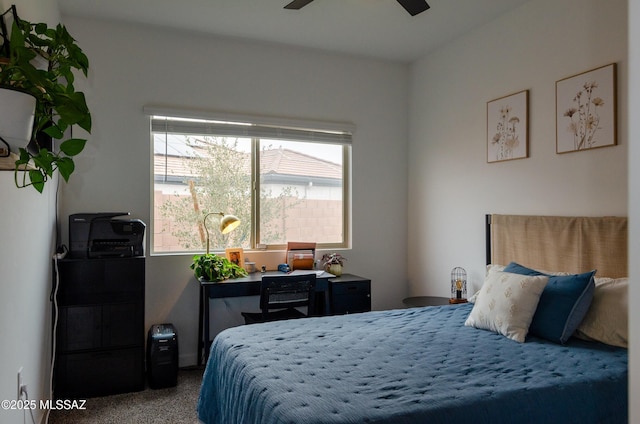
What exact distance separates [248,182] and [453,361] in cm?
253

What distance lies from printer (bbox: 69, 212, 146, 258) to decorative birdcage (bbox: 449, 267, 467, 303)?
94.9 inches

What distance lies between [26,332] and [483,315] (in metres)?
2.38

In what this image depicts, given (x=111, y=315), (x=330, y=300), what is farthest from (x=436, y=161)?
(x=111, y=315)

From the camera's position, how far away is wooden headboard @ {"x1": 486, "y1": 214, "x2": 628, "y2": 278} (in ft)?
8.25

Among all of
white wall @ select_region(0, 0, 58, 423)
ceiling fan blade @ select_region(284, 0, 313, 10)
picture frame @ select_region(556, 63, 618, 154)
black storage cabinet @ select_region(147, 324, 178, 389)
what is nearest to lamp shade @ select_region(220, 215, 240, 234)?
black storage cabinet @ select_region(147, 324, 178, 389)

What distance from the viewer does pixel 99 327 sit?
3072 mm

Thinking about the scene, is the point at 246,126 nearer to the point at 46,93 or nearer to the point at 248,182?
the point at 248,182

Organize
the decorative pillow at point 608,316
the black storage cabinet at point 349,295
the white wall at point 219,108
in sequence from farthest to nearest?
1. the black storage cabinet at point 349,295
2. the white wall at point 219,108
3. the decorative pillow at point 608,316

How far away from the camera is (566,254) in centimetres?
279

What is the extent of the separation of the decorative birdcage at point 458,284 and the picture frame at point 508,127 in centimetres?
94

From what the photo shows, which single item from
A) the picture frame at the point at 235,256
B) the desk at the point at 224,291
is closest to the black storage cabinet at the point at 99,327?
the desk at the point at 224,291

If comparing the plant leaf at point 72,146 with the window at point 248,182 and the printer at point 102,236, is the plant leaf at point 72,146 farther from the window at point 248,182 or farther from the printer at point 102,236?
the window at point 248,182

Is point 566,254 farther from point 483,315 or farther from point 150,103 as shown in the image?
point 150,103

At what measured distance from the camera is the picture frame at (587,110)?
2602mm
